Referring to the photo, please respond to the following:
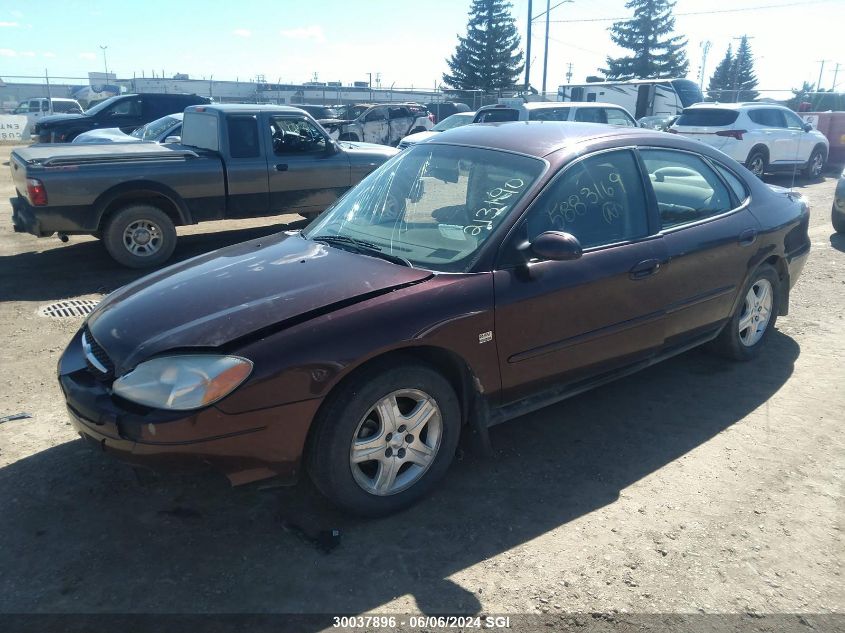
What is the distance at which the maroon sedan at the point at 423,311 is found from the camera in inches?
109

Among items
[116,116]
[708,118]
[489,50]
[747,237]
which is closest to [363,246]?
[747,237]

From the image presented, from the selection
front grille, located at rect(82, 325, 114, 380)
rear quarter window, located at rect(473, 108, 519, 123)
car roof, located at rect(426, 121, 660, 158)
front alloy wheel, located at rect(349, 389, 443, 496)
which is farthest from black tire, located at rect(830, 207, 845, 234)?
front grille, located at rect(82, 325, 114, 380)

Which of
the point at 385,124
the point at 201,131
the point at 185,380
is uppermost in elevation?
the point at 385,124

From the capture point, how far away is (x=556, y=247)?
3285 mm

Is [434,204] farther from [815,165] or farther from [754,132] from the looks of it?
[815,165]

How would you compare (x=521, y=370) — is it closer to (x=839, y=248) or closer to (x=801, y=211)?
(x=801, y=211)

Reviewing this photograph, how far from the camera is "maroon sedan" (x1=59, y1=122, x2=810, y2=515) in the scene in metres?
2.77

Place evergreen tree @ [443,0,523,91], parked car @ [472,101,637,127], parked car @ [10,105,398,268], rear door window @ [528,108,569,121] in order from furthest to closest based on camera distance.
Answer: evergreen tree @ [443,0,523,91]
rear door window @ [528,108,569,121]
parked car @ [472,101,637,127]
parked car @ [10,105,398,268]

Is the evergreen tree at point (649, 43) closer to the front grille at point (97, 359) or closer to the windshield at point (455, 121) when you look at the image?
the windshield at point (455, 121)

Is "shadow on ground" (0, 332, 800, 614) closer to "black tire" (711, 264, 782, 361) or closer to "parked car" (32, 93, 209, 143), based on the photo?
"black tire" (711, 264, 782, 361)

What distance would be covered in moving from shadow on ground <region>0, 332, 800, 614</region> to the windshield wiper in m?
1.17

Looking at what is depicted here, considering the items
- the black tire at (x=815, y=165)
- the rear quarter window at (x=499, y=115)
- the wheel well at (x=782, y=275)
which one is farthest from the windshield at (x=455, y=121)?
the wheel well at (x=782, y=275)

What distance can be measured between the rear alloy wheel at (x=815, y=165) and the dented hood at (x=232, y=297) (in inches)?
652

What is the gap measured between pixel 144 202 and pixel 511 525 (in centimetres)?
633
